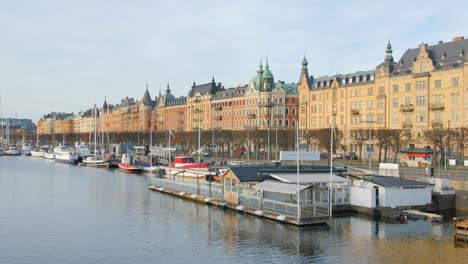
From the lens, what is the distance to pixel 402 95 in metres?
105

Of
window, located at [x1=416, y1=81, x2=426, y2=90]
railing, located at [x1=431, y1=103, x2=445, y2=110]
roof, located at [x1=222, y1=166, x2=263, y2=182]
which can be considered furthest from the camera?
window, located at [x1=416, y1=81, x2=426, y2=90]

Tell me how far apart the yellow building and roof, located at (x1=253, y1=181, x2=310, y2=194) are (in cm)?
4124

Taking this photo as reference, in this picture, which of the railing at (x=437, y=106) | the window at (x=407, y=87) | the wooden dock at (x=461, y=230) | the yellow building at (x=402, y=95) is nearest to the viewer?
the wooden dock at (x=461, y=230)

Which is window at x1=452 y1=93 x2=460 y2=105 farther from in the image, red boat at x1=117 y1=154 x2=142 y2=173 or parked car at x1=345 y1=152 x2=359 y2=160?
red boat at x1=117 y1=154 x2=142 y2=173

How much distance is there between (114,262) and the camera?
109ft

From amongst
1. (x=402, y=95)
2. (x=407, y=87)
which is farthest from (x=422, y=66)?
(x=402, y=95)

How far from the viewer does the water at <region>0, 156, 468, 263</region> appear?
114ft

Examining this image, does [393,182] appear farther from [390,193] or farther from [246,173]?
[246,173]

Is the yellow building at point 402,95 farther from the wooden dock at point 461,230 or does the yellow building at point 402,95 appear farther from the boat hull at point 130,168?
the wooden dock at point 461,230

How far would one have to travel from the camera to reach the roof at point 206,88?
561 feet

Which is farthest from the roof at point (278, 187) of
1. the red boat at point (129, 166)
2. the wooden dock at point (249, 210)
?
the red boat at point (129, 166)

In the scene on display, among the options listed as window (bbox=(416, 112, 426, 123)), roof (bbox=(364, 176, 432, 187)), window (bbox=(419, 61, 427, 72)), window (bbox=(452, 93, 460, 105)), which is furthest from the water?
window (bbox=(419, 61, 427, 72))

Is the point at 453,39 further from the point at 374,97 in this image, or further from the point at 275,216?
the point at 275,216

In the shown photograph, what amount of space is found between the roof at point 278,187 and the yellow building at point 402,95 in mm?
41237
